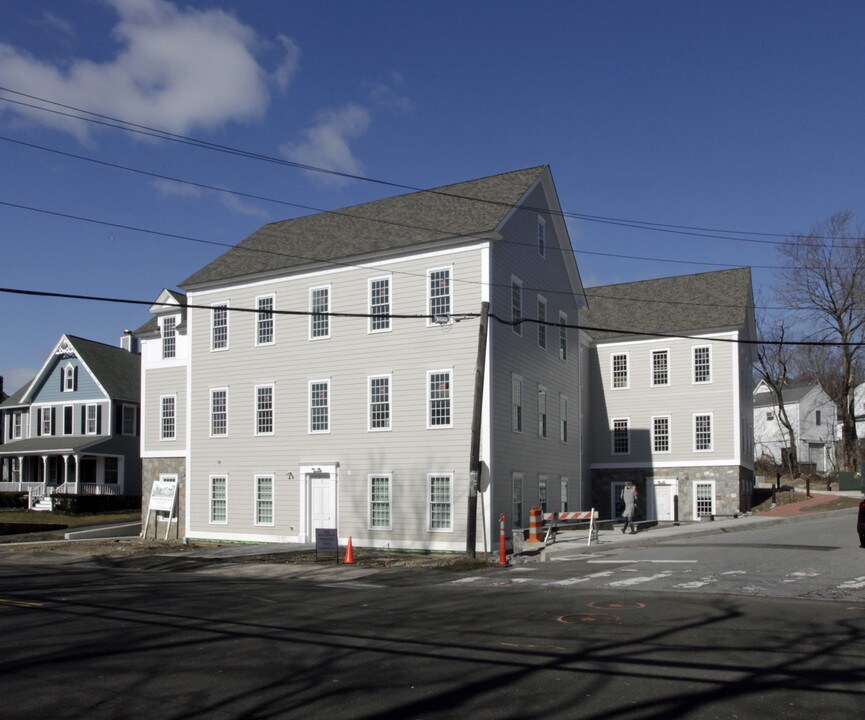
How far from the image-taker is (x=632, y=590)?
16.0 meters

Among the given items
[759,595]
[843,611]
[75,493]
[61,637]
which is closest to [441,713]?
[61,637]

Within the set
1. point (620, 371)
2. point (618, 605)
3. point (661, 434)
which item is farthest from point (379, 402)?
point (661, 434)

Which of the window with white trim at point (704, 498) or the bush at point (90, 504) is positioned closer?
the window with white trim at point (704, 498)

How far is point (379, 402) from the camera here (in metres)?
30.2

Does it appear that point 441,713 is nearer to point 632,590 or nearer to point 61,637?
point 61,637

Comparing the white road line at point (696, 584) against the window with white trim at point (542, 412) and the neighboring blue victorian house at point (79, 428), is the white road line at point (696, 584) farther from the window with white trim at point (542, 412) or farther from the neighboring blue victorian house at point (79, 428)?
the neighboring blue victorian house at point (79, 428)

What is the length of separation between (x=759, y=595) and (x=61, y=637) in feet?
35.3

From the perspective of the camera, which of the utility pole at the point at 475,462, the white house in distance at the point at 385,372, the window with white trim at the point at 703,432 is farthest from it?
the window with white trim at the point at 703,432

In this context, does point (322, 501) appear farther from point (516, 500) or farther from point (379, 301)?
point (379, 301)

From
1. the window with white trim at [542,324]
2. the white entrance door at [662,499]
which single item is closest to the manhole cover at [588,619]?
the window with white trim at [542,324]

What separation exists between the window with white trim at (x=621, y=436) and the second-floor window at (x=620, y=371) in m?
A: 1.70

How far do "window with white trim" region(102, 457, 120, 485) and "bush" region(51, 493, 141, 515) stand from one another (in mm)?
1777

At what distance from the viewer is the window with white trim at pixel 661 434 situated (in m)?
43.2

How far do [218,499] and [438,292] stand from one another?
12104 mm
